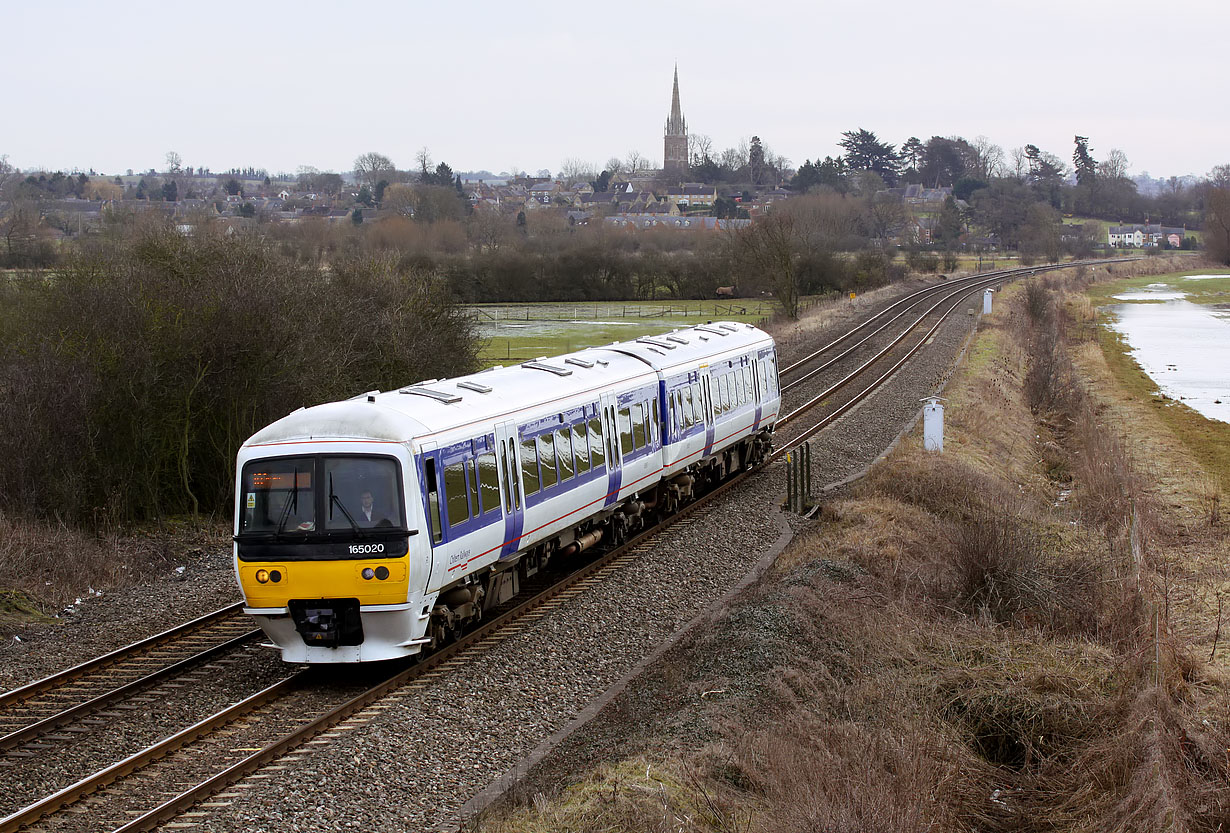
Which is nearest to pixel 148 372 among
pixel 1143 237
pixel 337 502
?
pixel 337 502

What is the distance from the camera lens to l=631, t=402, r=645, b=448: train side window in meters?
18.4

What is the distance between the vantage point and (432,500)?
12320 mm

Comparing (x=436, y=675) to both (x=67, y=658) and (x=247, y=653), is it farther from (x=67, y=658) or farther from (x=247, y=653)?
(x=67, y=658)

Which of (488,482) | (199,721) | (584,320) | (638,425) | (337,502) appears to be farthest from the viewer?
(584,320)

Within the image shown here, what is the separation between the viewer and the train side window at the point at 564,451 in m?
15.8

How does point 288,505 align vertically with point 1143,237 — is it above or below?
below

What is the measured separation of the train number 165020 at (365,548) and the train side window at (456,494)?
3.60 ft

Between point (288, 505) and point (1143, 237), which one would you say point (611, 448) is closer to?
point (288, 505)

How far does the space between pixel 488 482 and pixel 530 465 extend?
1.22 m

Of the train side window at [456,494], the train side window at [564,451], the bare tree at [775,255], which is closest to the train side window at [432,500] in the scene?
the train side window at [456,494]

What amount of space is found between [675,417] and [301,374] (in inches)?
316

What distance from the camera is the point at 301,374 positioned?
23.1 m

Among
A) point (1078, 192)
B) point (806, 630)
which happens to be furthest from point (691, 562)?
point (1078, 192)

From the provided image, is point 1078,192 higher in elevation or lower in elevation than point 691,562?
higher
